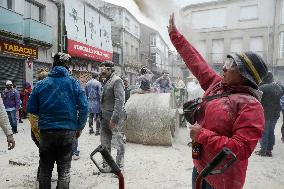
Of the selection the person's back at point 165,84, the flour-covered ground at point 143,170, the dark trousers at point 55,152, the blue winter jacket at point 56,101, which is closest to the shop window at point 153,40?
the person's back at point 165,84

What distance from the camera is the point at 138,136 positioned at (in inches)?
293

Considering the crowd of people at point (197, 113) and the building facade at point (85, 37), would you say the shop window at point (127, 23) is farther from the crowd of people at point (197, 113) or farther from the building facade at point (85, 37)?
the crowd of people at point (197, 113)

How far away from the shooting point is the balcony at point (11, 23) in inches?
573

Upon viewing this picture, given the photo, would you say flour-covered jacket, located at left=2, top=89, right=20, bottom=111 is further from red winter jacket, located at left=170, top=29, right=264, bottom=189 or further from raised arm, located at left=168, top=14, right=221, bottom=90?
red winter jacket, located at left=170, top=29, right=264, bottom=189

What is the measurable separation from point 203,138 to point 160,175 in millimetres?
3499

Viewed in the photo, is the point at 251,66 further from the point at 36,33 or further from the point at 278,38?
the point at 278,38

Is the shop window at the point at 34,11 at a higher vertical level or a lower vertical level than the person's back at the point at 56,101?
higher

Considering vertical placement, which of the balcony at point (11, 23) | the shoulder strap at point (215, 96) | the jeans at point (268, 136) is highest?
the balcony at point (11, 23)

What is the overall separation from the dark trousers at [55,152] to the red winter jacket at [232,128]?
1.81 m

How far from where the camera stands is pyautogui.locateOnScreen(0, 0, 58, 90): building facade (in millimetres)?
14898

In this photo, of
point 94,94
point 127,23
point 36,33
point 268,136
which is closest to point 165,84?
point 94,94

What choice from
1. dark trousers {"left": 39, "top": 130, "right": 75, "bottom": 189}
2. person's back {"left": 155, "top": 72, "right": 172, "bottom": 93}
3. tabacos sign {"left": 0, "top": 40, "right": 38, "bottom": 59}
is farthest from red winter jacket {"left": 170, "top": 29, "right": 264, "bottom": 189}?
tabacos sign {"left": 0, "top": 40, "right": 38, "bottom": 59}

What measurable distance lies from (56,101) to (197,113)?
1.83m

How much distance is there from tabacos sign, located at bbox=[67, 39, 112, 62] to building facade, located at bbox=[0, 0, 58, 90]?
1205 millimetres
